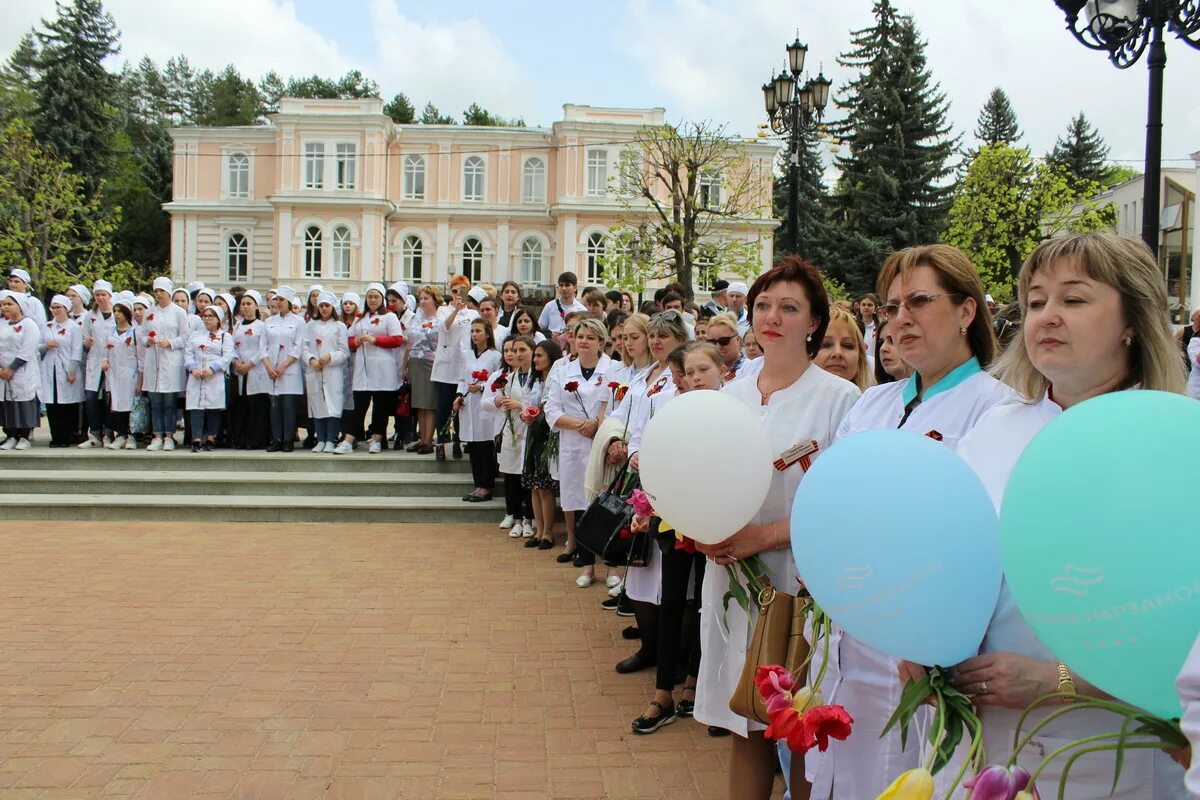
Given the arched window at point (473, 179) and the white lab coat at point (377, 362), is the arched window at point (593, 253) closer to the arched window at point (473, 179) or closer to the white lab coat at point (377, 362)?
the arched window at point (473, 179)

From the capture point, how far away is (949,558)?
2092 millimetres

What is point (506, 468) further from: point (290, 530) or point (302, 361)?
point (302, 361)

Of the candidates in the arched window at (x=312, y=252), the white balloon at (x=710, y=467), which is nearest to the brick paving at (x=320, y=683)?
the white balloon at (x=710, y=467)

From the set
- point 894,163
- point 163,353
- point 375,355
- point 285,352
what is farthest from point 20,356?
point 894,163

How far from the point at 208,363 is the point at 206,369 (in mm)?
93

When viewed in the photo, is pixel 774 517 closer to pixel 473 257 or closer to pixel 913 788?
pixel 913 788

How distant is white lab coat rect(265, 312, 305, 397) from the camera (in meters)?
12.5

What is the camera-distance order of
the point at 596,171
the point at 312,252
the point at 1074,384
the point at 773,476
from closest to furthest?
the point at 1074,384, the point at 773,476, the point at 596,171, the point at 312,252

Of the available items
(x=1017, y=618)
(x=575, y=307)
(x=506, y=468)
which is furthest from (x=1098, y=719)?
(x=575, y=307)

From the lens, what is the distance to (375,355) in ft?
40.9

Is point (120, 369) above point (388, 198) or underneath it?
underneath

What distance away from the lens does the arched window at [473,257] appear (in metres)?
57.3

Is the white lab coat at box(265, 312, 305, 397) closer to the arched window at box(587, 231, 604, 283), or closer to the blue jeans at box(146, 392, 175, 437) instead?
the blue jeans at box(146, 392, 175, 437)

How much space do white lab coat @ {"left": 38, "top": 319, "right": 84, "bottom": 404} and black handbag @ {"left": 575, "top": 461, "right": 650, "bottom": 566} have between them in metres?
10.4
